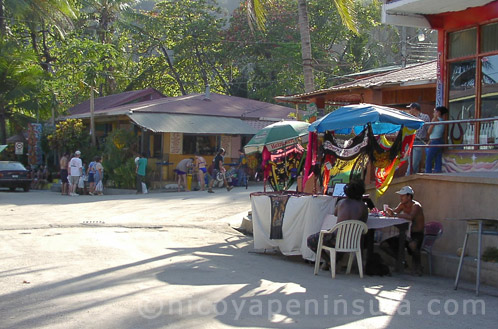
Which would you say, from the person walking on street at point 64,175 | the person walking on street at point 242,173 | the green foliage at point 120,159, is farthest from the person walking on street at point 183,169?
the person walking on street at point 64,175

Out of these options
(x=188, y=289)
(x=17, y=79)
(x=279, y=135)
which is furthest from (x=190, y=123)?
(x=188, y=289)

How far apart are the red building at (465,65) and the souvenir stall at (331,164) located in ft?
5.86

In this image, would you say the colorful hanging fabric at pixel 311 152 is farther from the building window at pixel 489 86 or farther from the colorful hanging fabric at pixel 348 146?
the building window at pixel 489 86

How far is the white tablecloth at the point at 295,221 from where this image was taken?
1078cm

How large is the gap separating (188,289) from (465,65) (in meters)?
8.53

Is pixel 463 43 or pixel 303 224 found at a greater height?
pixel 463 43

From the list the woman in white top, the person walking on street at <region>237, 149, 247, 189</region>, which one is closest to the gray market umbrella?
the woman in white top

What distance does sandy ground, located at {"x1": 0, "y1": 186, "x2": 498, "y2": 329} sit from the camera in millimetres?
6652

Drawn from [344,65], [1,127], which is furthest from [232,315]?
[344,65]

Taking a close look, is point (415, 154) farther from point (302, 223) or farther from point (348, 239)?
point (348, 239)

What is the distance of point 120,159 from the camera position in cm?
2795

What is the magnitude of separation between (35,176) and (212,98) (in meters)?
10.0

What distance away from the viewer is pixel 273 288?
8508 mm

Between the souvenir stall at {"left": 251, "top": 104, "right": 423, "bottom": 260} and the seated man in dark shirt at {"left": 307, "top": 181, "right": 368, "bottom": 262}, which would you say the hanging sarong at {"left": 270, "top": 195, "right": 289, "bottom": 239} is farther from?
the seated man in dark shirt at {"left": 307, "top": 181, "right": 368, "bottom": 262}
